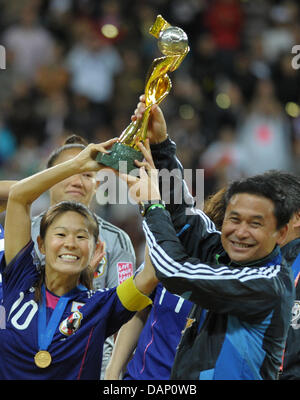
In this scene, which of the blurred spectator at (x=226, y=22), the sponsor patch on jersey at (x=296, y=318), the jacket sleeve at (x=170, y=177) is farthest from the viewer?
the blurred spectator at (x=226, y=22)

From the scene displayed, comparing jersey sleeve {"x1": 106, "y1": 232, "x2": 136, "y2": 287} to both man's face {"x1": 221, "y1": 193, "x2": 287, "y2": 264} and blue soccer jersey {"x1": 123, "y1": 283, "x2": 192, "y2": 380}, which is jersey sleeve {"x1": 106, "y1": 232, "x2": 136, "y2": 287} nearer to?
blue soccer jersey {"x1": 123, "y1": 283, "x2": 192, "y2": 380}

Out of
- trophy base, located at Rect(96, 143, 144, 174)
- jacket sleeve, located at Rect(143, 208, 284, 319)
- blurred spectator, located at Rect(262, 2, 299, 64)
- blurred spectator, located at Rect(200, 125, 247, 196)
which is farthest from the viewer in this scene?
blurred spectator, located at Rect(262, 2, 299, 64)

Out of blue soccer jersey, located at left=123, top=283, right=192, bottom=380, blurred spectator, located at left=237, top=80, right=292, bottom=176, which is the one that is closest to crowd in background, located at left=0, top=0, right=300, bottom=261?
blurred spectator, located at left=237, top=80, right=292, bottom=176

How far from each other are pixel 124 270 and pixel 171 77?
14.9ft

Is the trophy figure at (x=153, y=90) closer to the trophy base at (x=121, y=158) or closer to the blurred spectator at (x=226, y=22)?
the trophy base at (x=121, y=158)

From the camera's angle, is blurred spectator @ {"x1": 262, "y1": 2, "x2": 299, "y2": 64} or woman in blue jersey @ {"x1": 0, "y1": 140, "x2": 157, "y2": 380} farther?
blurred spectator @ {"x1": 262, "y1": 2, "x2": 299, "y2": 64}

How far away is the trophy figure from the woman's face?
332 mm

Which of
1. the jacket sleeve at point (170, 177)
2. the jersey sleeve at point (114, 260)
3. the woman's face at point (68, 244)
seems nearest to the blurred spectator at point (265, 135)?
the jersey sleeve at point (114, 260)

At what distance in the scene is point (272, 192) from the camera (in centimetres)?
246

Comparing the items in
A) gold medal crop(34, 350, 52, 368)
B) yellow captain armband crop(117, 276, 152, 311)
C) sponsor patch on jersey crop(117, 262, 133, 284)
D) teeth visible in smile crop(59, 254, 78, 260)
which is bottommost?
gold medal crop(34, 350, 52, 368)

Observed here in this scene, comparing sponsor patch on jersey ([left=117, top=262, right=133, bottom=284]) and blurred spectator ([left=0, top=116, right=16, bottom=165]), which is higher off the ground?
blurred spectator ([left=0, top=116, right=16, bottom=165])

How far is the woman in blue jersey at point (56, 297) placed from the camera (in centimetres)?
263

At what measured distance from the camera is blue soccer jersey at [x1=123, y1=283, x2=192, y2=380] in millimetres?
2943

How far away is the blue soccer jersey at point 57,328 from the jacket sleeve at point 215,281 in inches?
15.1
